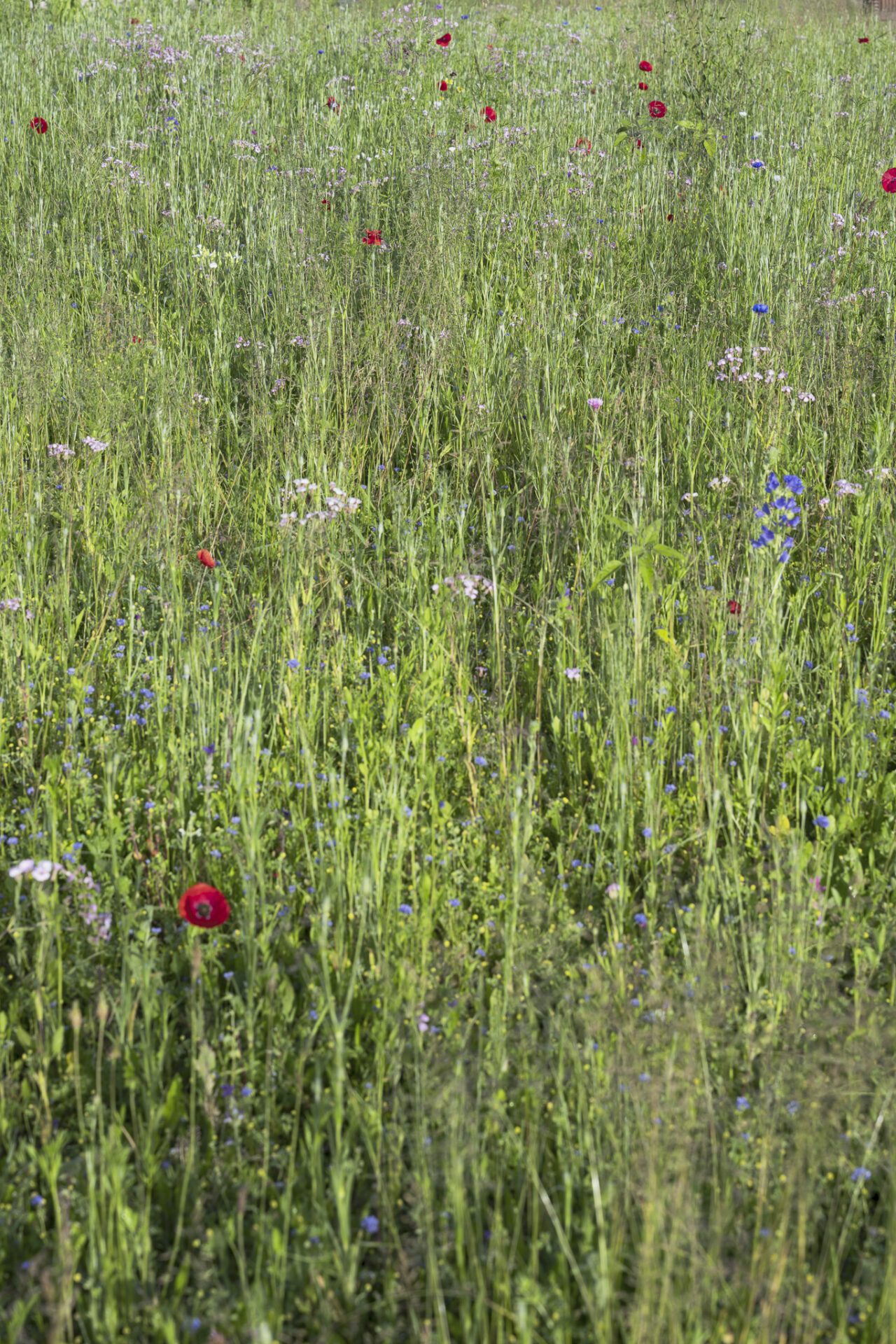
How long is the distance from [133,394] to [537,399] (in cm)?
132

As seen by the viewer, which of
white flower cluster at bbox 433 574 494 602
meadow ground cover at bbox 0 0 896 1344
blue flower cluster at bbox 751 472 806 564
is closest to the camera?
meadow ground cover at bbox 0 0 896 1344

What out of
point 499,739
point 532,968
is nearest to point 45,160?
point 499,739

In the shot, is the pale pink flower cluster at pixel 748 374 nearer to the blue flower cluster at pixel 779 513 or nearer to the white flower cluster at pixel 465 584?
the blue flower cluster at pixel 779 513

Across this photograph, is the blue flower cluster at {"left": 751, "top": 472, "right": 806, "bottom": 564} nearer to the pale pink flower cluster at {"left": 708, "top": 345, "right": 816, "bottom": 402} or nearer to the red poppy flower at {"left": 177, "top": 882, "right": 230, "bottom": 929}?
the pale pink flower cluster at {"left": 708, "top": 345, "right": 816, "bottom": 402}

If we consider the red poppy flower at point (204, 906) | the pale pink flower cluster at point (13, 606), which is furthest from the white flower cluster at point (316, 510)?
the red poppy flower at point (204, 906)

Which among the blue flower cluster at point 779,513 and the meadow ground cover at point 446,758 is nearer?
the meadow ground cover at point 446,758

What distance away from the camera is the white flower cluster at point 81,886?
1.85m

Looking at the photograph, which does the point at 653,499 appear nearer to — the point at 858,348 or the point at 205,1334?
the point at 858,348

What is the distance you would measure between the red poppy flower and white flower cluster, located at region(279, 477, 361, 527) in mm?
1170

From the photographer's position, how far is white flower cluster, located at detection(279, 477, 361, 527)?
277 centimetres

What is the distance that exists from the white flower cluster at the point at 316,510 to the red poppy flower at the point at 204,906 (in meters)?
1.17

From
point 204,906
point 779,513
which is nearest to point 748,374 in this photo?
point 779,513

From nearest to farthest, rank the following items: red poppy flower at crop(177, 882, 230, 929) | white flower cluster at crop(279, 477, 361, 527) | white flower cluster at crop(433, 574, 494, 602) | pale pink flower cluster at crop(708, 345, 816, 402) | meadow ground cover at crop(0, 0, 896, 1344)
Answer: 1. meadow ground cover at crop(0, 0, 896, 1344)
2. red poppy flower at crop(177, 882, 230, 929)
3. white flower cluster at crop(433, 574, 494, 602)
4. white flower cluster at crop(279, 477, 361, 527)
5. pale pink flower cluster at crop(708, 345, 816, 402)

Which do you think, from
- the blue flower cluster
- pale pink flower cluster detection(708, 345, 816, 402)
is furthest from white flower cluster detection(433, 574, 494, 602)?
pale pink flower cluster detection(708, 345, 816, 402)
